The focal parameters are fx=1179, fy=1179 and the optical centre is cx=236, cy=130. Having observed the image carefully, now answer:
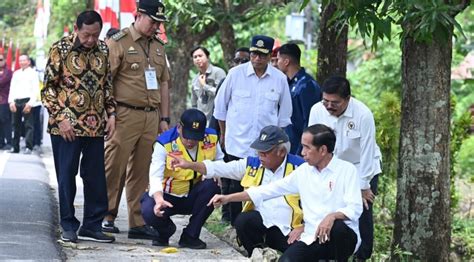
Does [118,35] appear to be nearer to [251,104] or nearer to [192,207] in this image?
[251,104]

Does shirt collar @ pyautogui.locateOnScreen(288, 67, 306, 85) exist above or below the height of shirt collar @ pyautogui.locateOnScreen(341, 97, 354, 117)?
above

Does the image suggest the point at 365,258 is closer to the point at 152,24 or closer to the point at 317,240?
the point at 317,240

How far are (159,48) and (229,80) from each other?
2.33 feet

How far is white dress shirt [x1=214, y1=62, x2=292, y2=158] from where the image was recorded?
10.7 metres

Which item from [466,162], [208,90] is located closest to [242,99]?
[208,90]

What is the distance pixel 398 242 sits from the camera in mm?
10281

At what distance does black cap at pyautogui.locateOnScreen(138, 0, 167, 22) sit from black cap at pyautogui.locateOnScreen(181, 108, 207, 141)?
3.56 feet

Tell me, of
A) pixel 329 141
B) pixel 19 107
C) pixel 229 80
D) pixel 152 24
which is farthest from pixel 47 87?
→ pixel 19 107

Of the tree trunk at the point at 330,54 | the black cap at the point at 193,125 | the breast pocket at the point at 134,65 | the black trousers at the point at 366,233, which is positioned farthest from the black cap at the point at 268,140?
the tree trunk at the point at 330,54

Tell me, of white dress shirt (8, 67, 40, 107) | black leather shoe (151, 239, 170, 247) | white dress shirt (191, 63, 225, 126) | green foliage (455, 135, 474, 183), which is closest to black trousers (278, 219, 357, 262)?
black leather shoe (151, 239, 170, 247)

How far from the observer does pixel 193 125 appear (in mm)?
9523

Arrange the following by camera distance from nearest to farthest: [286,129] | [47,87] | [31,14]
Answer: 1. [47,87]
2. [286,129]
3. [31,14]

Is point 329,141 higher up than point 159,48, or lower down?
lower down

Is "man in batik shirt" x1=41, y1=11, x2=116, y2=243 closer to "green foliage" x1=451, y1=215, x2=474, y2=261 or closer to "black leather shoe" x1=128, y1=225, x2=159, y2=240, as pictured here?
"black leather shoe" x1=128, y1=225, x2=159, y2=240
